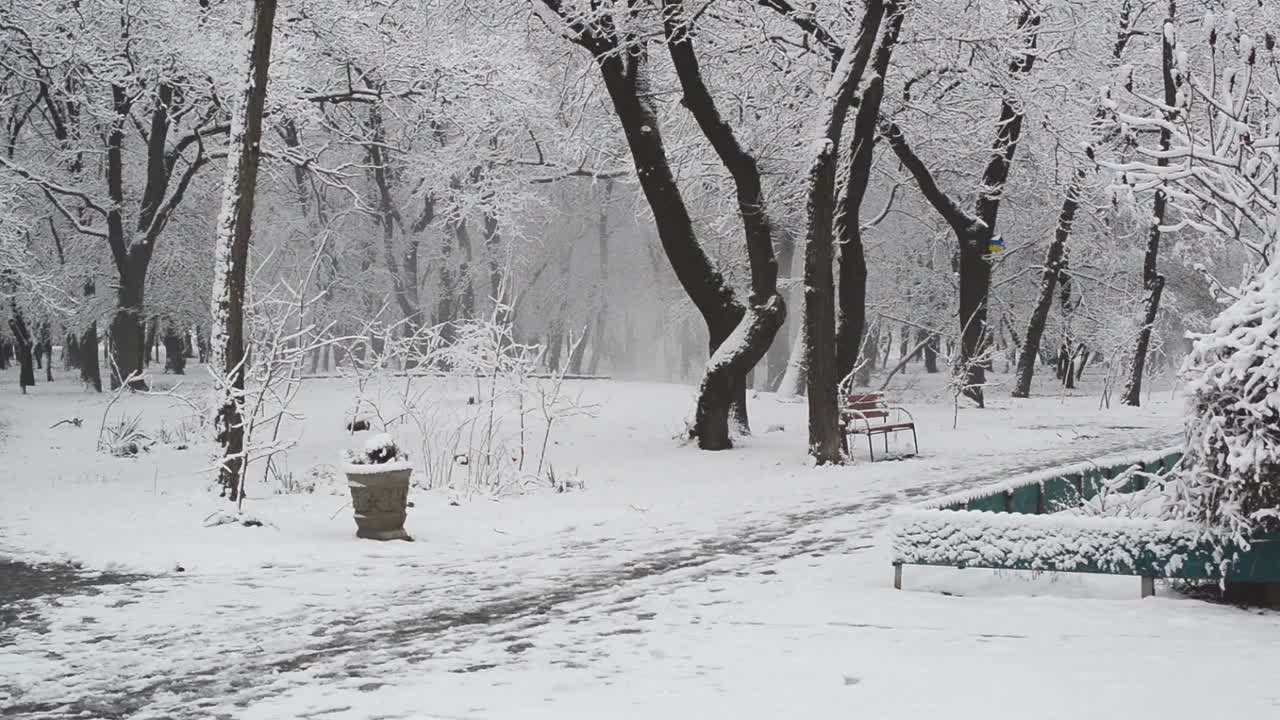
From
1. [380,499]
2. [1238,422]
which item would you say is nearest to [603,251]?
[380,499]

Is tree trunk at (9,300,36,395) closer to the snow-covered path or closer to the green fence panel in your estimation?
the snow-covered path

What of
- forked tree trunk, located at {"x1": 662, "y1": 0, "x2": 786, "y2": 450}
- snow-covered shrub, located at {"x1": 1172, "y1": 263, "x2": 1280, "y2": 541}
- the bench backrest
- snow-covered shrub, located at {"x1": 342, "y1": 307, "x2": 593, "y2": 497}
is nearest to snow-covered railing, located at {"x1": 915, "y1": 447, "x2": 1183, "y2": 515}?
snow-covered shrub, located at {"x1": 1172, "y1": 263, "x2": 1280, "y2": 541}

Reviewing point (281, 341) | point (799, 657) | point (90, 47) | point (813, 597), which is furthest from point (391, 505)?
point (90, 47)

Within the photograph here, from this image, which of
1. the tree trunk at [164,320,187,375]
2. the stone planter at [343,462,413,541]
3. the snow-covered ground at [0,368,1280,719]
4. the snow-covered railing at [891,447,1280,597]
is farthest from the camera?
the tree trunk at [164,320,187,375]

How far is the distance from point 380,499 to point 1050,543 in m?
6.35

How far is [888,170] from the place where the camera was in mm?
28703

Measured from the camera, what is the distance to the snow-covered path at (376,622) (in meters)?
6.28

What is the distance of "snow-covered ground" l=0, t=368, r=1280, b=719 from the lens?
19.8 ft

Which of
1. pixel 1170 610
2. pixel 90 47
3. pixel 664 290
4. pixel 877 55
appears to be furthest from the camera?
pixel 664 290

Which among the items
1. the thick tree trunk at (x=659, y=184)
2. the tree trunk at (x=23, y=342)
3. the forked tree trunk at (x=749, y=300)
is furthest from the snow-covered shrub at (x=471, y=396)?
the tree trunk at (x=23, y=342)

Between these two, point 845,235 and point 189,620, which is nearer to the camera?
point 189,620

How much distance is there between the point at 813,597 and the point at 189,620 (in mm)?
4503

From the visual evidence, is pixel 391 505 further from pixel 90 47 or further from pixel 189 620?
pixel 90 47

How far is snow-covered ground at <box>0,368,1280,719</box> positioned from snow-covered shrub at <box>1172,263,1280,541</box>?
71 centimetres
